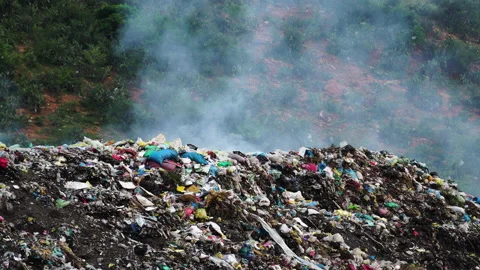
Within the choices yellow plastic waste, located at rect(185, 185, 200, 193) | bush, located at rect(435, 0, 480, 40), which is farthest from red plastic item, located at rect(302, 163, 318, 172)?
bush, located at rect(435, 0, 480, 40)

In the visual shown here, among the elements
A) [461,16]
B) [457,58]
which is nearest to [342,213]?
[457,58]

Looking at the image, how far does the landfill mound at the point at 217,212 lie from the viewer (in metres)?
3.15

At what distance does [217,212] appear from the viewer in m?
3.95

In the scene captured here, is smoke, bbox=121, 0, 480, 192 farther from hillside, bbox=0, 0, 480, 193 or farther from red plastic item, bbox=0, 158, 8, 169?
red plastic item, bbox=0, 158, 8, 169

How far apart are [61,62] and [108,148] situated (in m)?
6.44

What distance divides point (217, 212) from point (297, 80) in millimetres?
9371

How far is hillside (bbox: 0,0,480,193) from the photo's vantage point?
32.2 ft

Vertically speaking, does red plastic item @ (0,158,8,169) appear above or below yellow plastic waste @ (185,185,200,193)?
below

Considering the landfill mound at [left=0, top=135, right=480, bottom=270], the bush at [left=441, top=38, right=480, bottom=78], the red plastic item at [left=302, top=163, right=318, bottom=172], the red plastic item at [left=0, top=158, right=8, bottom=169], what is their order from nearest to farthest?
the landfill mound at [left=0, top=135, right=480, bottom=270]
the red plastic item at [left=0, top=158, right=8, bottom=169]
the red plastic item at [left=302, top=163, right=318, bottom=172]
the bush at [left=441, top=38, right=480, bottom=78]

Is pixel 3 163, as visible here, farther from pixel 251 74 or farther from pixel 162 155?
pixel 251 74

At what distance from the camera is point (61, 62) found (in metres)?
10.7

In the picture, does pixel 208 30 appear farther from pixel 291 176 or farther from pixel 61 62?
pixel 291 176

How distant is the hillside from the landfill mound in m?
4.02

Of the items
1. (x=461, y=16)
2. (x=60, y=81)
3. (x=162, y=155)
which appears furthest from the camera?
(x=461, y=16)
